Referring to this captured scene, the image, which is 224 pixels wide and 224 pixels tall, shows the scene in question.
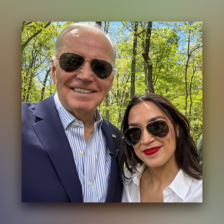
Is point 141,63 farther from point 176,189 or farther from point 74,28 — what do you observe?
point 176,189

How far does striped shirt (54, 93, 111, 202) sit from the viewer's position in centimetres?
215

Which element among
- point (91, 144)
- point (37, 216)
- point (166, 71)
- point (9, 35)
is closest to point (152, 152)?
point (91, 144)

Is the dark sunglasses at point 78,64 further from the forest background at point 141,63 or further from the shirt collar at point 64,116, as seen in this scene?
the shirt collar at point 64,116

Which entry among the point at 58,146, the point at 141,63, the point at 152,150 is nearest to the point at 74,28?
the point at 141,63

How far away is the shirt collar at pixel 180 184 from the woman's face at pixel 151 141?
0.15 m

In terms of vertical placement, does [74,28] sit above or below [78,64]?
above

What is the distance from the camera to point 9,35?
2.36 m

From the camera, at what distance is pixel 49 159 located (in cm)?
207

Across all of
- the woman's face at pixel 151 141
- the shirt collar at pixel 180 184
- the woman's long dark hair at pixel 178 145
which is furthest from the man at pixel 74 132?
the shirt collar at pixel 180 184

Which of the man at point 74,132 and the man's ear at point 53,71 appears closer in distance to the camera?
the man at point 74,132

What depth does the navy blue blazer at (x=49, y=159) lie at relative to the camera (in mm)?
2057

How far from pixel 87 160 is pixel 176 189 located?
2.68 feet

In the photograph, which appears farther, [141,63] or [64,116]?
[141,63]

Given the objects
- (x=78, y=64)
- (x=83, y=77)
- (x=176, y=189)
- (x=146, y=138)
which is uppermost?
(x=78, y=64)
